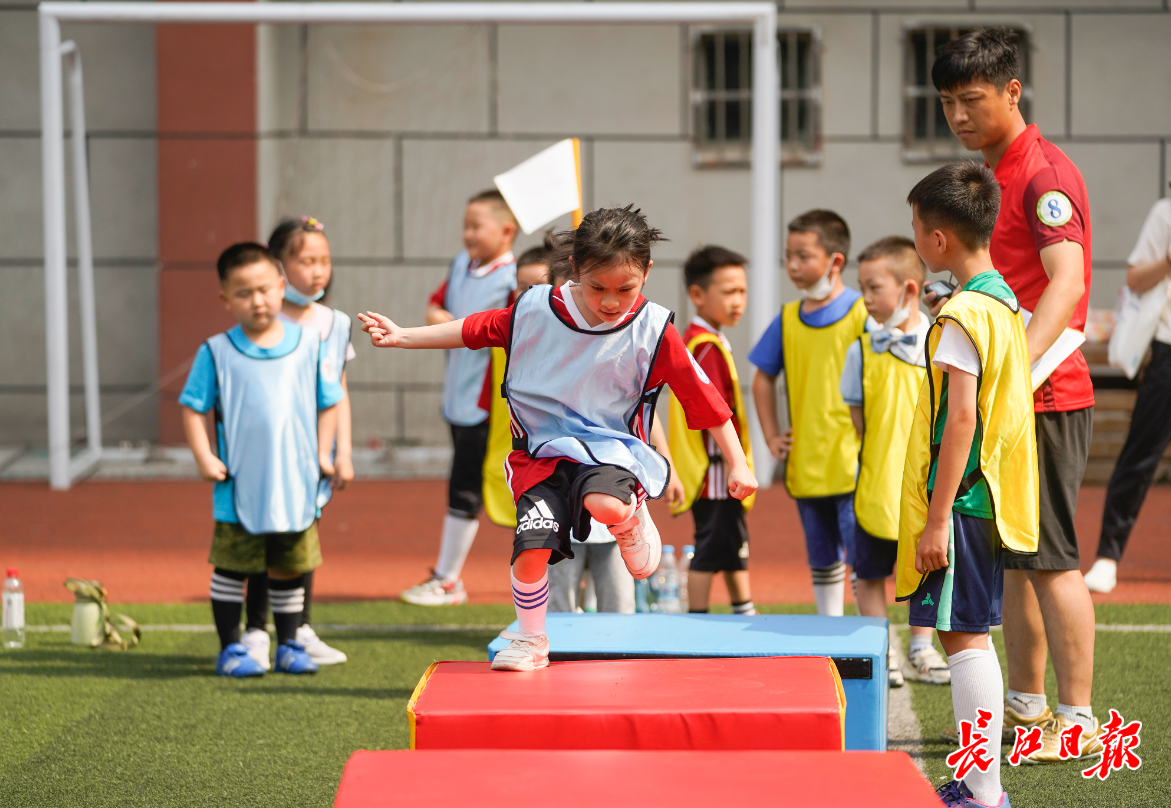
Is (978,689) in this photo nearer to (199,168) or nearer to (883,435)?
(883,435)

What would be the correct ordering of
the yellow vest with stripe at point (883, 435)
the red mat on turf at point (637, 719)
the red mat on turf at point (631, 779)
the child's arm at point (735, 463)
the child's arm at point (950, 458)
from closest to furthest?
the red mat on turf at point (631, 779) → the red mat on turf at point (637, 719) → the child's arm at point (950, 458) → the child's arm at point (735, 463) → the yellow vest with stripe at point (883, 435)

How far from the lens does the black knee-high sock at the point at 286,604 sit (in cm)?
470

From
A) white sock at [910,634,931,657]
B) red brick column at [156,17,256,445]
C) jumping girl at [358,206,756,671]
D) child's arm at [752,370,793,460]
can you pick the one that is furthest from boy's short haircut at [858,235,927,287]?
red brick column at [156,17,256,445]

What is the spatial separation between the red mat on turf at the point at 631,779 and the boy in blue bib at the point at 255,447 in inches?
84.9

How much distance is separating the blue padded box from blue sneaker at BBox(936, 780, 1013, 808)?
0.89 ft

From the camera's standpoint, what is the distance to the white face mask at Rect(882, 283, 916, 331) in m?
4.46

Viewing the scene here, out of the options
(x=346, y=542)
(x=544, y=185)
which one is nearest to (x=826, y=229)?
(x=544, y=185)

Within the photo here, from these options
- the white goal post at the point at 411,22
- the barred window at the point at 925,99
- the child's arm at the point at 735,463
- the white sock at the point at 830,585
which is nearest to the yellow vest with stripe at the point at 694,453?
the white sock at the point at 830,585

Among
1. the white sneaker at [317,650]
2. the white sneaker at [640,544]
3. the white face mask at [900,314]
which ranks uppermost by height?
the white face mask at [900,314]

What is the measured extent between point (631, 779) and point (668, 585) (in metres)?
3.21

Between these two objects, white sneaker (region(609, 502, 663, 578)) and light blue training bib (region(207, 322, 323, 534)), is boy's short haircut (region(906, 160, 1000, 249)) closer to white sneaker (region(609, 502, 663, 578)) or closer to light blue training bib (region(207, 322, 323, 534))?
white sneaker (region(609, 502, 663, 578))

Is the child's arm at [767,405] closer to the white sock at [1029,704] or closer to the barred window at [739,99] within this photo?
the white sock at [1029,704]

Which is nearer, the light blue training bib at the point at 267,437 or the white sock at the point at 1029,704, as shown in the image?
the white sock at the point at 1029,704

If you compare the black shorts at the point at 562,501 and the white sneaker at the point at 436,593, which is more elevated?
the black shorts at the point at 562,501
